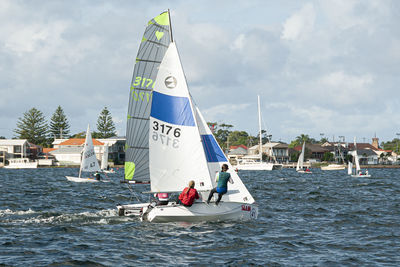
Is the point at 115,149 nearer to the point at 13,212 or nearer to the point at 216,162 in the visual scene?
the point at 13,212

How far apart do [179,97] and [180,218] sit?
4626 millimetres

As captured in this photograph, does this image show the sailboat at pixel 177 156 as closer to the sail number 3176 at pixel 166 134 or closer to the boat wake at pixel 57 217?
the sail number 3176 at pixel 166 134

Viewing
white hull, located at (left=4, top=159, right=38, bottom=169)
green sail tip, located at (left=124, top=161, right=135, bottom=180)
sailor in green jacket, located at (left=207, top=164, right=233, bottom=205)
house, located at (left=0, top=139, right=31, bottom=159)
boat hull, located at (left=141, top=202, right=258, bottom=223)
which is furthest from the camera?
house, located at (left=0, top=139, right=31, bottom=159)

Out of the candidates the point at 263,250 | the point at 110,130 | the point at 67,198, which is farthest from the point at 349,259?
the point at 110,130

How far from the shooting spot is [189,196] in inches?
698

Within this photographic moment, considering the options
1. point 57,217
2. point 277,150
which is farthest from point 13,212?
point 277,150

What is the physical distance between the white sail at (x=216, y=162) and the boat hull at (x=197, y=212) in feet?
1.29

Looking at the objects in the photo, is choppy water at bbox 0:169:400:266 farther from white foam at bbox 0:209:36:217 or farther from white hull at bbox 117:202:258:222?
white hull at bbox 117:202:258:222

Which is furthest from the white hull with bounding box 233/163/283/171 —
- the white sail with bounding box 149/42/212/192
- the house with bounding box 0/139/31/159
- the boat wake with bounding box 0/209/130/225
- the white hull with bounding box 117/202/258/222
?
the white sail with bounding box 149/42/212/192

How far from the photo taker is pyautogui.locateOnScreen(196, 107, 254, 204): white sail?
63.2ft

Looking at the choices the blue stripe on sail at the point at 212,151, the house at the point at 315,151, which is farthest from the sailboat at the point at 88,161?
the house at the point at 315,151

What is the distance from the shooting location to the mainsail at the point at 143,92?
68.0 feet

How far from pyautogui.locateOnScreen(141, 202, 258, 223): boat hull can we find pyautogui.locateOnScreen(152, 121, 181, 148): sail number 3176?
245cm

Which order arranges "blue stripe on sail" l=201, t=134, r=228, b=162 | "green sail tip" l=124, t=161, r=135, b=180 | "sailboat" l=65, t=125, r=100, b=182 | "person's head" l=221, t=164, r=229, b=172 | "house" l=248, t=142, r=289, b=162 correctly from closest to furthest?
"person's head" l=221, t=164, r=229, b=172 < "blue stripe on sail" l=201, t=134, r=228, b=162 < "green sail tip" l=124, t=161, r=135, b=180 < "sailboat" l=65, t=125, r=100, b=182 < "house" l=248, t=142, r=289, b=162
